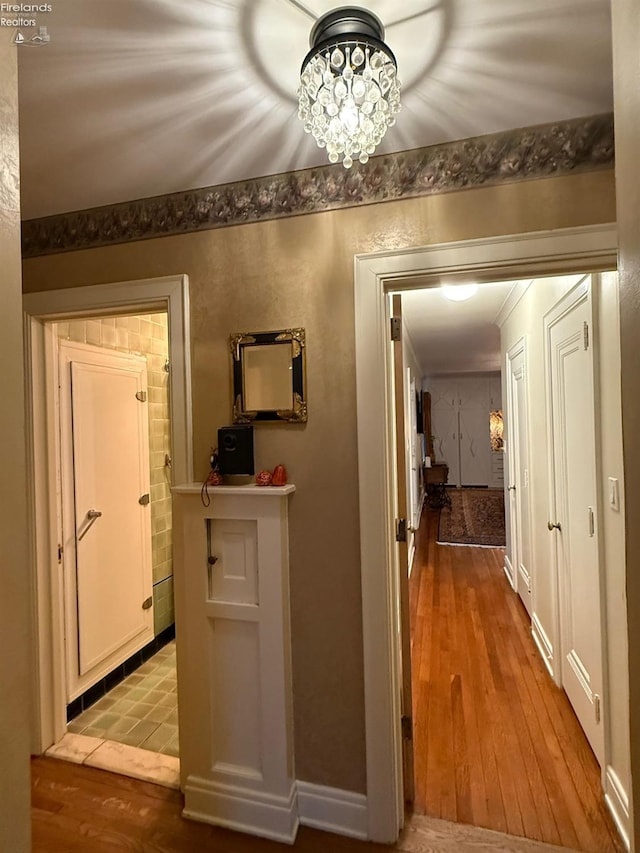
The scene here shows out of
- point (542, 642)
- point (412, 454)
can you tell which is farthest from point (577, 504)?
point (412, 454)

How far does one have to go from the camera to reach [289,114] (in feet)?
4.13

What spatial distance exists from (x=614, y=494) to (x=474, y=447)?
7.35 m

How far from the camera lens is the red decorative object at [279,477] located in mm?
1535

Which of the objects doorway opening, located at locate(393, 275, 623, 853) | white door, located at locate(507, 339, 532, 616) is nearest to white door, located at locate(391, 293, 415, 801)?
doorway opening, located at locate(393, 275, 623, 853)

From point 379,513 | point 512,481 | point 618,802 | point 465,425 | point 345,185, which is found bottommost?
point 618,802

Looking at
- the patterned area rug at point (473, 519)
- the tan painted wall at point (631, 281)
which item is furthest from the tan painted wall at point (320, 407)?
the patterned area rug at point (473, 519)

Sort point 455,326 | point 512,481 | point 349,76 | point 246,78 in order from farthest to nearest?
point 455,326 < point 512,481 < point 246,78 < point 349,76

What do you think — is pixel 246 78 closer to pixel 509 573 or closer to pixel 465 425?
pixel 509 573

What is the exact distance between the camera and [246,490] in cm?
150

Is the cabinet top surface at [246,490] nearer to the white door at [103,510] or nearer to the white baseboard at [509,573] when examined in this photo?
the white door at [103,510]

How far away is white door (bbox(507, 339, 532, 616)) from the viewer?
10.6 feet

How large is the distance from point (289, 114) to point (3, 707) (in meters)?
1.57

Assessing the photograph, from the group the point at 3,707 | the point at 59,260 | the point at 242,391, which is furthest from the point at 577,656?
the point at 59,260

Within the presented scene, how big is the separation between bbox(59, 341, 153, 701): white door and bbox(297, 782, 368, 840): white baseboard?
4.69ft
